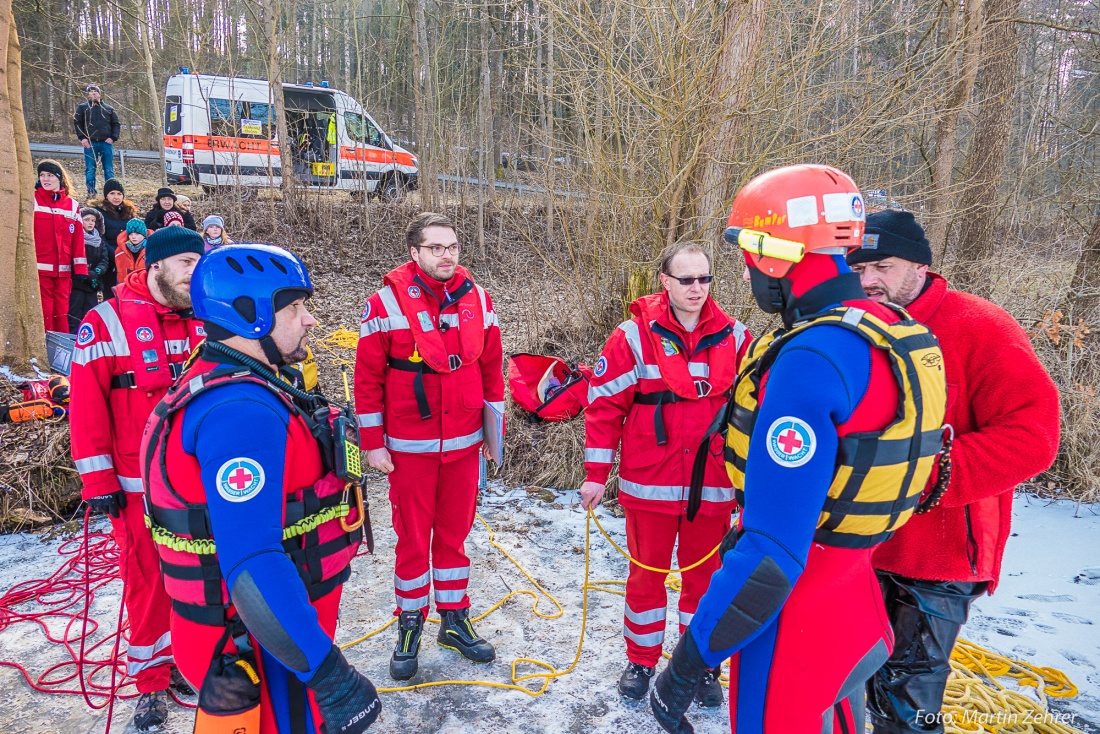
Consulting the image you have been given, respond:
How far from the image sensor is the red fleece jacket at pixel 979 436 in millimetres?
2182

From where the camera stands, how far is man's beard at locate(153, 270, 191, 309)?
3207 mm

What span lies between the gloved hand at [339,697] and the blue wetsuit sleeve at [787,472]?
3.31 feet

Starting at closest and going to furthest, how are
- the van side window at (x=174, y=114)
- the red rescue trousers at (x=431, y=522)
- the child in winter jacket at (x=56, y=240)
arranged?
the red rescue trousers at (x=431, y=522)
the child in winter jacket at (x=56, y=240)
the van side window at (x=174, y=114)

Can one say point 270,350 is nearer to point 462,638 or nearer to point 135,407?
point 135,407

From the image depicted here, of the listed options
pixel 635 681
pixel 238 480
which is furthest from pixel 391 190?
pixel 238 480

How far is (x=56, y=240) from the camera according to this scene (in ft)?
26.3

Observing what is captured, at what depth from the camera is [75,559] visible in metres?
4.51

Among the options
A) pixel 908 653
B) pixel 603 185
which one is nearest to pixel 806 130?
pixel 603 185

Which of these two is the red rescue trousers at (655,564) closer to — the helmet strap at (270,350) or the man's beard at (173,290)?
the helmet strap at (270,350)

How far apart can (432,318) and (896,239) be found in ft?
7.47

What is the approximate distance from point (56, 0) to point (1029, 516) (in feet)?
97.2

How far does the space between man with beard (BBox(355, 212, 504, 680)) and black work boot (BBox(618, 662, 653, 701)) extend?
765 millimetres

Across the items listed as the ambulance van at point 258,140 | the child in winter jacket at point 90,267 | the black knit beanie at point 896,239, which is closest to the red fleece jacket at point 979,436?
the black knit beanie at point 896,239

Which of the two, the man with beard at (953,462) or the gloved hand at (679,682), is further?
the man with beard at (953,462)
